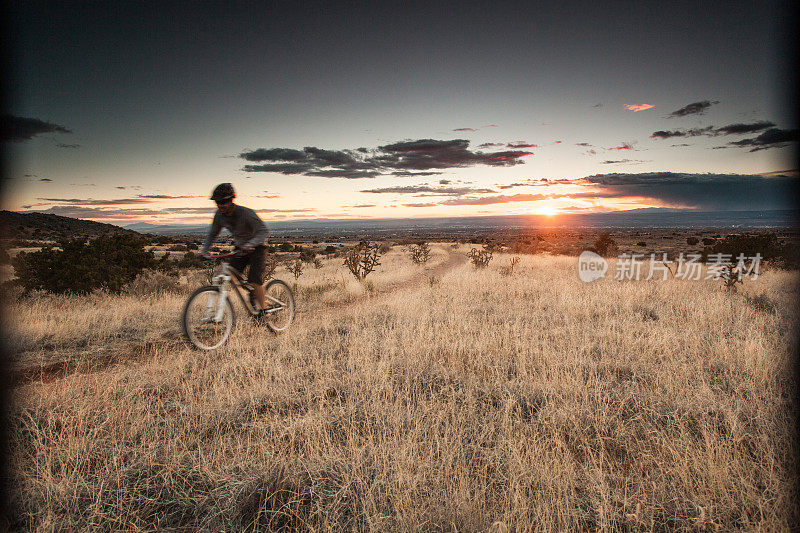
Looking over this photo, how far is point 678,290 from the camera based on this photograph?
12.1 metres

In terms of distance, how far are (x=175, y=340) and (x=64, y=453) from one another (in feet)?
15.1

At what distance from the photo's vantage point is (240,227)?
6.93 metres

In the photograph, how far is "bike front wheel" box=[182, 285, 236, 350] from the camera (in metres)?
6.51

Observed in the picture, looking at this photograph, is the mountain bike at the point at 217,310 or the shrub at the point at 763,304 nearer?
the mountain bike at the point at 217,310

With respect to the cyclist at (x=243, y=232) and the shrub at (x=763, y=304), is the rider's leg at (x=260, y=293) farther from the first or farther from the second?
the shrub at (x=763, y=304)

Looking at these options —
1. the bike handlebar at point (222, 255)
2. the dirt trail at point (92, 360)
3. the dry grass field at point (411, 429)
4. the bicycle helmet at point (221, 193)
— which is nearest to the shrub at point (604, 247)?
the dry grass field at point (411, 429)

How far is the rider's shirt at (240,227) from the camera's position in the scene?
6883mm

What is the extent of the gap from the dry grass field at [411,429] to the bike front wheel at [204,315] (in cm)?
33

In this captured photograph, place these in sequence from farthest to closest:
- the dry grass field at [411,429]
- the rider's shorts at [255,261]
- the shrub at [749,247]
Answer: the shrub at [749,247]
the rider's shorts at [255,261]
the dry grass field at [411,429]

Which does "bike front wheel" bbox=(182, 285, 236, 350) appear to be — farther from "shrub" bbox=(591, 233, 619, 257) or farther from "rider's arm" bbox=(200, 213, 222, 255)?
"shrub" bbox=(591, 233, 619, 257)

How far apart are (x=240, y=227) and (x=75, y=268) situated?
8631 millimetres

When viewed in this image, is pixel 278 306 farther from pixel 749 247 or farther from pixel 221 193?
pixel 749 247

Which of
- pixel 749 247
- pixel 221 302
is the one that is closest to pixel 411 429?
pixel 221 302

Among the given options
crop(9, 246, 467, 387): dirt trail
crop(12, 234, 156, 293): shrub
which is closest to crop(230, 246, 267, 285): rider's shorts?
crop(9, 246, 467, 387): dirt trail
